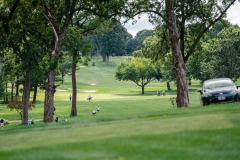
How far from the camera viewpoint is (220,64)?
64312 millimetres

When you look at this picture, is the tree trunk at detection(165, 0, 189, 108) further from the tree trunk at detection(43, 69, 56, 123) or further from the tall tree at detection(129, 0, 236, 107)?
the tree trunk at detection(43, 69, 56, 123)

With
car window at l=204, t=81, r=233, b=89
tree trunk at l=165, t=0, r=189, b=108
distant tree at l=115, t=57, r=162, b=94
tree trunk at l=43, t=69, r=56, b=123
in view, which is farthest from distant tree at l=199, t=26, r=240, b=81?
car window at l=204, t=81, r=233, b=89

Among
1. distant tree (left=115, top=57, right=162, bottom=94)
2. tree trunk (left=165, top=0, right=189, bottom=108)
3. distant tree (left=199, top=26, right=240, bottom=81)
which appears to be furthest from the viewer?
distant tree (left=115, top=57, right=162, bottom=94)

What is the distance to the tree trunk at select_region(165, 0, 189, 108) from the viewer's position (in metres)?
23.2

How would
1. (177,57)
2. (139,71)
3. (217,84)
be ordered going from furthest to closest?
(139,71)
(177,57)
(217,84)

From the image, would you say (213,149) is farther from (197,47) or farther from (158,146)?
(197,47)

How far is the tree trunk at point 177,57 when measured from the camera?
23.2 metres

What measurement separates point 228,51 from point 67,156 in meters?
61.2

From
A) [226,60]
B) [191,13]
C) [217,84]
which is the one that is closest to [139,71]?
[226,60]

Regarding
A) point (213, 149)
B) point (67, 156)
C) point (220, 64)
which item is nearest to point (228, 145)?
point (213, 149)

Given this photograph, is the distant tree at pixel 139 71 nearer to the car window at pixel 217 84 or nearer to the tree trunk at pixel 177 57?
the tree trunk at pixel 177 57

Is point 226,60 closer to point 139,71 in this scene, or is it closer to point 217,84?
point 139,71

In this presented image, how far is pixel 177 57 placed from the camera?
23672mm

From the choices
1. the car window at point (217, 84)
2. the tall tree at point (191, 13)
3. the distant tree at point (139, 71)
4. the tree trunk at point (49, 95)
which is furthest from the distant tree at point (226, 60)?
the car window at point (217, 84)
